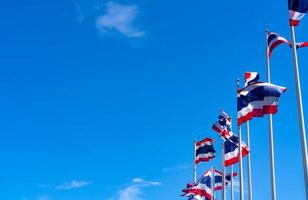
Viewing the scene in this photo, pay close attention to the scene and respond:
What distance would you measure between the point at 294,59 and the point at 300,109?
8.81ft

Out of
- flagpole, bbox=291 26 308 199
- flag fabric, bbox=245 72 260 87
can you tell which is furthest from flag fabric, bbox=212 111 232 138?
flagpole, bbox=291 26 308 199

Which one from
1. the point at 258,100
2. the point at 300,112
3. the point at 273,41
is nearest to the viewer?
the point at 300,112

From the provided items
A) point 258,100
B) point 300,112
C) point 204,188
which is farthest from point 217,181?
point 300,112

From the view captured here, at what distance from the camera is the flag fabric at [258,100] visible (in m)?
26.1

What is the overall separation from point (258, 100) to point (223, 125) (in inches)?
416

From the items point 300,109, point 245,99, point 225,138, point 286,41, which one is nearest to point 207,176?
point 225,138

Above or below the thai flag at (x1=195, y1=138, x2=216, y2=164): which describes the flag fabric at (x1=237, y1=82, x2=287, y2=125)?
below

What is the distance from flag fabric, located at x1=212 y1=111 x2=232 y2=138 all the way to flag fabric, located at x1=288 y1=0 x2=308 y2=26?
1418 centimetres

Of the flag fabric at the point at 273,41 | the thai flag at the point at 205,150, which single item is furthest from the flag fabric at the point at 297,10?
the thai flag at the point at 205,150

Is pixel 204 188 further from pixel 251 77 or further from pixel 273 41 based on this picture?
pixel 273 41

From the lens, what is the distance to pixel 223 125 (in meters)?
37.3

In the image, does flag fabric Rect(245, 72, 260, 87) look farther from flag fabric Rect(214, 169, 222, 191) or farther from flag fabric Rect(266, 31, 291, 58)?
flag fabric Rect(214, 169, 222, 191)

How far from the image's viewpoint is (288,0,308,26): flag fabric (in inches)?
910

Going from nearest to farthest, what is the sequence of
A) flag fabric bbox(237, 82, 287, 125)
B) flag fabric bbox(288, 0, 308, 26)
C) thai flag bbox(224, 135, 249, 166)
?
flag fabric bbox(288, 0, 308, 26) < flag fabric bbox(237, 82, 287, 125) < thai flag bbox(224, 135, 249, 166)
